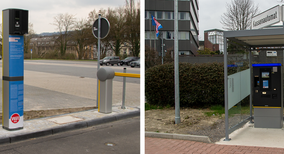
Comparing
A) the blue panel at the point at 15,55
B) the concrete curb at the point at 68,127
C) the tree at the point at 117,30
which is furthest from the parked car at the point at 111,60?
the blue panel at the point at 15,55

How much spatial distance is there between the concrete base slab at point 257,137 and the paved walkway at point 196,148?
0.31m

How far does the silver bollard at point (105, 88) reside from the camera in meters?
7.44

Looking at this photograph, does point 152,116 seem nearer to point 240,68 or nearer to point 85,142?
point 240,68

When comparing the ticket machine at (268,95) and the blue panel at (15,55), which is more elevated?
the blue panel at (15,55)

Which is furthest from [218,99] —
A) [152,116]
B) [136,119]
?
[136,119]

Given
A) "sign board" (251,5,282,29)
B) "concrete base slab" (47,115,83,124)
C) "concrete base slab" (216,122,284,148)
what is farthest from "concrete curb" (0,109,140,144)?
"sign board" (251,5,282,29)

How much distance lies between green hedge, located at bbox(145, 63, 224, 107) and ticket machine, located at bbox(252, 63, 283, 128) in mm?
2278

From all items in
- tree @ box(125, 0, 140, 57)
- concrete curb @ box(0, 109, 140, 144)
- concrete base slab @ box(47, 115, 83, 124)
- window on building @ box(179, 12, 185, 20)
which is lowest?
concrete curb @ box(0, 109, 140, 144)

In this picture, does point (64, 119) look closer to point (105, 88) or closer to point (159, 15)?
point (105, 88)

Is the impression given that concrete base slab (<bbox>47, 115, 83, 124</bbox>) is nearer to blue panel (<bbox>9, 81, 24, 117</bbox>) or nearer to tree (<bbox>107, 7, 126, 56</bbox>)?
blue panel (<bbox>9, 81, 24, 117</bbox>)

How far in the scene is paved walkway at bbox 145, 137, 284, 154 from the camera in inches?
210

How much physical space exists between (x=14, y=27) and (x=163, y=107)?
243 inches

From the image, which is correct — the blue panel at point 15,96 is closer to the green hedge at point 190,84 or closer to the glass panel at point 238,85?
the glass panel at point 238,85

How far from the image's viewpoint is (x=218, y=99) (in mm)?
9727
